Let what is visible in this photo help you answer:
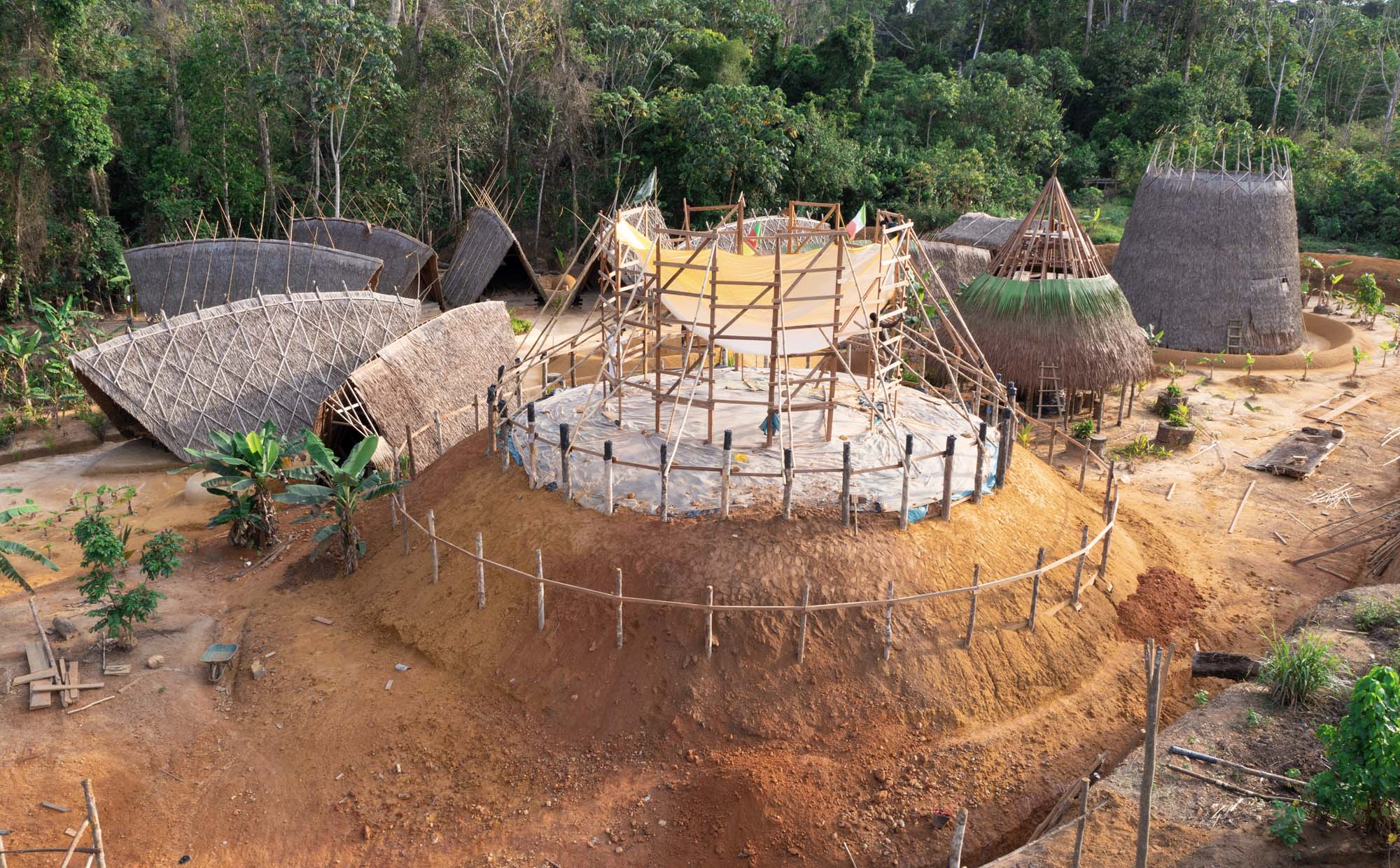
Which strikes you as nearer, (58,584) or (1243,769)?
(1243,769)

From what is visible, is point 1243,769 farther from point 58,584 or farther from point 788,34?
point 788,34

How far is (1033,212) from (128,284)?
57.5 ft

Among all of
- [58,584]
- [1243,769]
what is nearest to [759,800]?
[1243,769]

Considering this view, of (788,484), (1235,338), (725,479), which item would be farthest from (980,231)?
(725,479)

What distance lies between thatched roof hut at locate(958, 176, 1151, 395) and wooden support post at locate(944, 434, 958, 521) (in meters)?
6.48

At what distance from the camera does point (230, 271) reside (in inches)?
666

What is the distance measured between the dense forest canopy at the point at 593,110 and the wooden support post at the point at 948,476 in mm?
11957

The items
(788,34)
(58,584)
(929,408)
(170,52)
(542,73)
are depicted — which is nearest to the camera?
(58,584)

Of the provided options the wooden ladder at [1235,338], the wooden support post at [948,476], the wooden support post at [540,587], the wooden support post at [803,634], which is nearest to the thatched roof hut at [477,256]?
the wooden support post at [540,587]

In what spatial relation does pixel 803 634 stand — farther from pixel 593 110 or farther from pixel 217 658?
pixel 593 110

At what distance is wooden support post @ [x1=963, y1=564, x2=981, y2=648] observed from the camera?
8664 mm

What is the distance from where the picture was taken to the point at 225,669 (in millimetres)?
9242

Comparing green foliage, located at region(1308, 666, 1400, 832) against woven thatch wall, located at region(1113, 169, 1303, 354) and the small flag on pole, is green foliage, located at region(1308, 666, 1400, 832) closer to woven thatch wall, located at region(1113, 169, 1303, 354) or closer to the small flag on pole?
the small flag on pole

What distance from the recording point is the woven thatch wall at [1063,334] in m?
15.2
